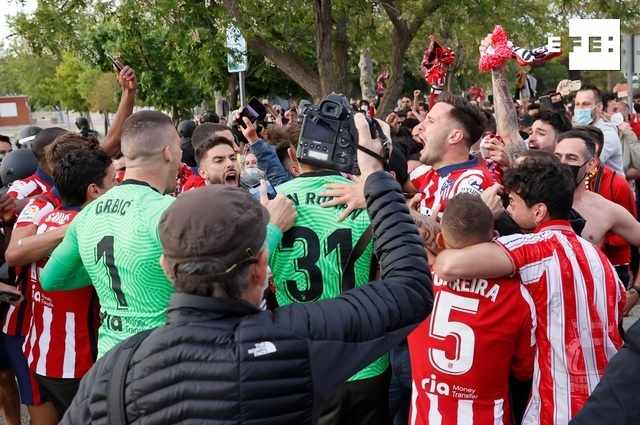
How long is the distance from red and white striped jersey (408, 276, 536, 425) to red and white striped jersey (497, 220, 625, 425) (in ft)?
0.31

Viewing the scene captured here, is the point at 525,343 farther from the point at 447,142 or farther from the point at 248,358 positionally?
the point at 248,358

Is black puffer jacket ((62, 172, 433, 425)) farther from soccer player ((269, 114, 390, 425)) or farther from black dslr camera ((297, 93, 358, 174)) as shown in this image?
soccer player ((269, 114, 390, 425))

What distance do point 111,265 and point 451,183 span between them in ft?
6.54

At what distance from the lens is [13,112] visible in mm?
62906

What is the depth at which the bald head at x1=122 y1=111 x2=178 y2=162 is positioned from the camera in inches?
118

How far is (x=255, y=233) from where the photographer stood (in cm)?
178

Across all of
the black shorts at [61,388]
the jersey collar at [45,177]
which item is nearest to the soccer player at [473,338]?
the black shorts at [61,388]

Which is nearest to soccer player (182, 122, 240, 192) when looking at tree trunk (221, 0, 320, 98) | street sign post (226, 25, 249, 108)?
street sign post (226, 25, 249, 108)

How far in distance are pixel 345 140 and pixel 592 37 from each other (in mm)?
10950

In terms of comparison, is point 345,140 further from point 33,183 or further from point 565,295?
point 33,183

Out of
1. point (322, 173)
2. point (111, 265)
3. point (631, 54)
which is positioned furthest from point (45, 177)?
point (631, 54)

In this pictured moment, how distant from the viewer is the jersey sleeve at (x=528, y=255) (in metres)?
3.06

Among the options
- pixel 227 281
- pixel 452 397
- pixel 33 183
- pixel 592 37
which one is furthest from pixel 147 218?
pixel 592 37

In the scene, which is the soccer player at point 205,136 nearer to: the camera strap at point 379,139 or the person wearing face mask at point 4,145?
the camera strap at point 379,139
